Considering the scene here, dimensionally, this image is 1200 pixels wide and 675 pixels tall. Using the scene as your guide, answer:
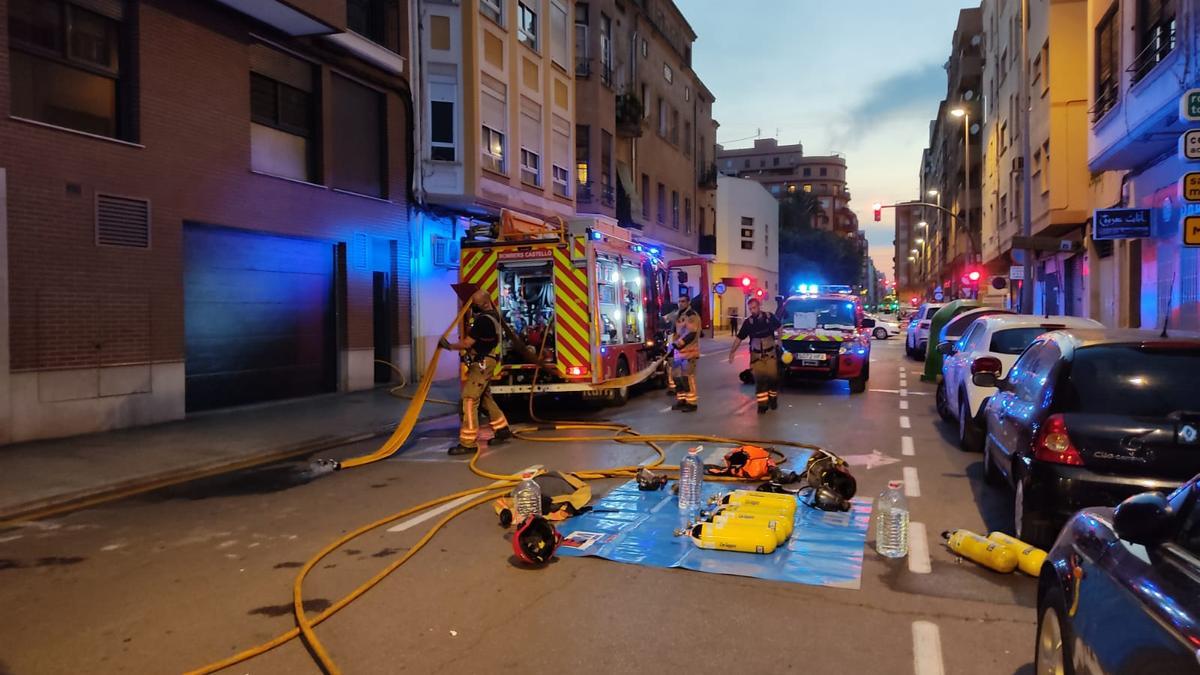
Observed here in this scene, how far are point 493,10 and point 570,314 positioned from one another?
11.1 meters

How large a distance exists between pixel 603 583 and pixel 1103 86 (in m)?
18.2

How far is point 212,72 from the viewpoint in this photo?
43.0 ft

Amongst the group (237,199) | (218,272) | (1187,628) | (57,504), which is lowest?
(57,504)

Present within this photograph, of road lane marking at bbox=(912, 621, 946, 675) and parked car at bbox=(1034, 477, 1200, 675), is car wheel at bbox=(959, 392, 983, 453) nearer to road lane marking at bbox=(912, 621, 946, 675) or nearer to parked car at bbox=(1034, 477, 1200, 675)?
road lane marking at bbox=(912, 621, 946, 675)

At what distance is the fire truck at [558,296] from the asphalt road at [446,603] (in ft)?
17.1

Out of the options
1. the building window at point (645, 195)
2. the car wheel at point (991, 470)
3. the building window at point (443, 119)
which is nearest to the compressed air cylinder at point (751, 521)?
the car wheel at point (991, 470)

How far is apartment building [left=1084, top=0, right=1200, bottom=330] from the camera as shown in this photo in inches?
497

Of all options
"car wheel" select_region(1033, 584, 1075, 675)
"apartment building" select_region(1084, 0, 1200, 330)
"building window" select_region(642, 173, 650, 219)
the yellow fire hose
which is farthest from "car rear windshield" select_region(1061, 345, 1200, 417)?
"building window" select_region(642, 173, 650, 219)

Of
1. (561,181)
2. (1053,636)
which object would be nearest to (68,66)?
(1053,636)

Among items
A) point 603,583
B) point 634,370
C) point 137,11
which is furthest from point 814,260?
point 603,583

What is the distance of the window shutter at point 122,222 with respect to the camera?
11328mm

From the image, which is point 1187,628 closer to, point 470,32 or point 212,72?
point 212,72

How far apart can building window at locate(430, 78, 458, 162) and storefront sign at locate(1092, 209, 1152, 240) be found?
13.4 metres

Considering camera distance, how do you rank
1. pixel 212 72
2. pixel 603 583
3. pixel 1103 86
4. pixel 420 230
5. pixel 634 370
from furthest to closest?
pixel 420 230
pixel 1103 86
pixel 634 370
pixel 212 72
pixel 603 583
